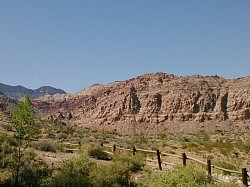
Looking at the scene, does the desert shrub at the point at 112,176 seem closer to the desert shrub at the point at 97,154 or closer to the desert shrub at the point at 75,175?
the desert shrub at the point at 75,175

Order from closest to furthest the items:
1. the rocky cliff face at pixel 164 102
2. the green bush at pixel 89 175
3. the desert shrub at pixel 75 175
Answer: the desert shrub at pixel 75 175
the green bush at pixel 89 175
the rocky cliff face at pixel 164 102

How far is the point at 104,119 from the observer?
9806 centimetres

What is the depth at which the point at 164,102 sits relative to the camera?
94375 millimetres

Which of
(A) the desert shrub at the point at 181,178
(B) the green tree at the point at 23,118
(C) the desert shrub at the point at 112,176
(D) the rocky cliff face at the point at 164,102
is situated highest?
(D) the rocky cliff face at the point at 164,102

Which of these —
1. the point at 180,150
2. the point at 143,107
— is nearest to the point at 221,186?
→ the point at 180,150

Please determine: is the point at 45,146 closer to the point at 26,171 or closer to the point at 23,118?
the point at 26,171

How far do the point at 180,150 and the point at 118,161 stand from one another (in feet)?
43.4

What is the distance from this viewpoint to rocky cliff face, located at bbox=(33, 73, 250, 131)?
87981 mm

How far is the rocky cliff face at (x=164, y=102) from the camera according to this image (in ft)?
289

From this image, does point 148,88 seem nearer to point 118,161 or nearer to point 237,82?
point 237,82

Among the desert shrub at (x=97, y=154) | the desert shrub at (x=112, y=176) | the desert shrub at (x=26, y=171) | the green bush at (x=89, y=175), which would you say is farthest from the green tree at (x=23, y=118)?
the desert shrub at (x=97, y=154)

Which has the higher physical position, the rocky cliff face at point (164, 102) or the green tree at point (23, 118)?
the rocky cliff face at point (164, 102)

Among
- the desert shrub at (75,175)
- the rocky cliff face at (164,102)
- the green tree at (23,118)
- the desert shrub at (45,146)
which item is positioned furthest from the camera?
the rocky cliff face at (164,102)

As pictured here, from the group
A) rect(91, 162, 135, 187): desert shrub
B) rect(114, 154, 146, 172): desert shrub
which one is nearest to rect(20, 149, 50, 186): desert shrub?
rect(91, 162, 135, 187): desert shrub
